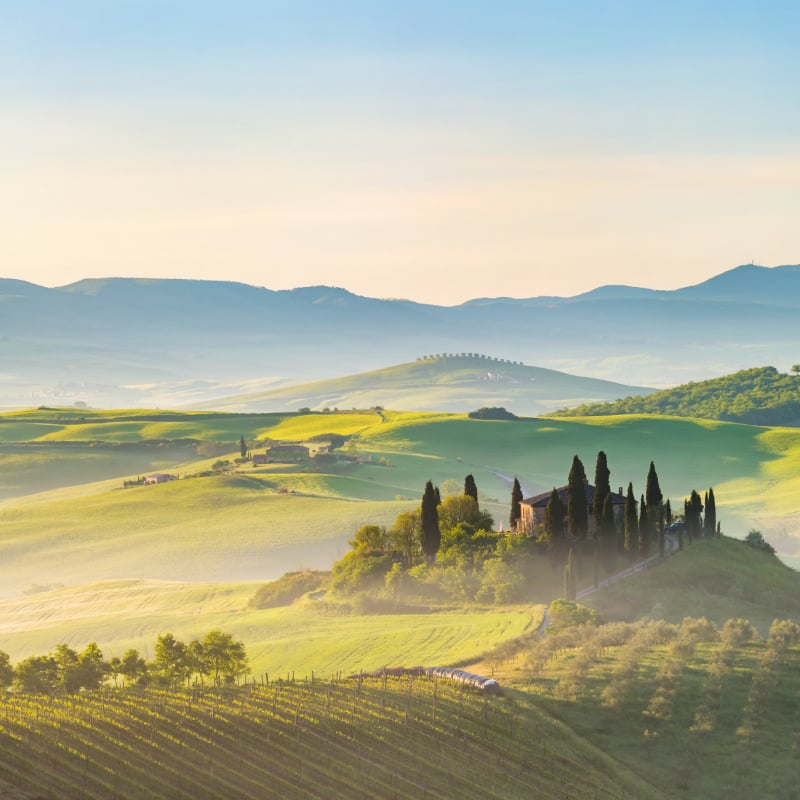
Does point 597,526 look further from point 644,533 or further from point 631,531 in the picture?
point 644,533

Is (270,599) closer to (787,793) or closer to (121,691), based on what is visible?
(121,691)

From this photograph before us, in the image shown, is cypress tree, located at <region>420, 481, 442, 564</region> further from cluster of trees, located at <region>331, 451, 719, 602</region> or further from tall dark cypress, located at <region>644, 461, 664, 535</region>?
tall dark cypress, located at <region>644, 461, 664, 535</region>

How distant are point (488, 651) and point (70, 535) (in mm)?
99346

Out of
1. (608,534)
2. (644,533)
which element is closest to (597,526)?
(608,534)

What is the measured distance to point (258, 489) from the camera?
636ft

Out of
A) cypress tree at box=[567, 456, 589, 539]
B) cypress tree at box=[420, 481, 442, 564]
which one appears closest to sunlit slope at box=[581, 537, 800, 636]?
cypress tree at box=[567, 456, 589, 539]

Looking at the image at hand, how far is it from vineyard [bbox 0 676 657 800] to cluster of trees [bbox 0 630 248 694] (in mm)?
11022

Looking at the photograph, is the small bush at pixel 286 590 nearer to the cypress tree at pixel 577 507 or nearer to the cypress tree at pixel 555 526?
the cypress tree at pixel 555 526

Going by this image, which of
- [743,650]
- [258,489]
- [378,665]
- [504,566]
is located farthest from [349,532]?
[743,650]

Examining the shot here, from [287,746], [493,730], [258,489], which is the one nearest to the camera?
[287,746]

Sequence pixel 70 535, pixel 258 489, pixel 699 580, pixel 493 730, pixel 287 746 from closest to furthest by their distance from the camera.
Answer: pixel 287 746 → pixel 493 730 → pixel 699 580 → pixel 70 535 → pixel 258 489

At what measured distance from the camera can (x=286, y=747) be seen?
62.1m

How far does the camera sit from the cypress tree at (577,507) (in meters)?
114

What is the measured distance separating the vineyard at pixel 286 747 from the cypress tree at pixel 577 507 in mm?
41515
